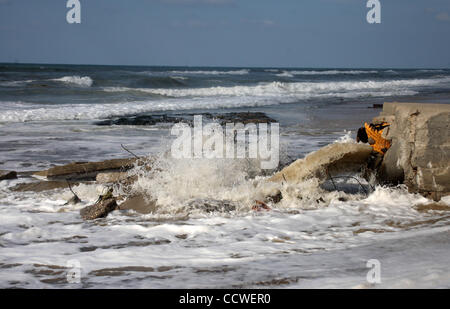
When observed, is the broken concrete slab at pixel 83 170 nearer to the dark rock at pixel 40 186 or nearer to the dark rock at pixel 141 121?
the dark rock at pixel 40 186

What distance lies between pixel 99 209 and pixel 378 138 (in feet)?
9.82

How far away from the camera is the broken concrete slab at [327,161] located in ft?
17.0

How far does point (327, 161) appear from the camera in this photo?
5195 millimetres

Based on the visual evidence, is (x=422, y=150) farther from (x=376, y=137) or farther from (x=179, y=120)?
(x=179, y=120)

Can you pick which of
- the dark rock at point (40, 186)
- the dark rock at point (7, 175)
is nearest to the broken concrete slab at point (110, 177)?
the dark rock at point (40, 186)

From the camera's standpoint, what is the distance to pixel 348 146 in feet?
17.1

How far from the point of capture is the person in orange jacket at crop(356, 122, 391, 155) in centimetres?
541

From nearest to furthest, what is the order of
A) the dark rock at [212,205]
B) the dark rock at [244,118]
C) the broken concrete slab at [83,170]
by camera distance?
the dark rock at [212,205]
the broken concrete slab at [83,170]
the dark rock at [244,118]

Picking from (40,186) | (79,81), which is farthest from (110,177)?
(79,81)

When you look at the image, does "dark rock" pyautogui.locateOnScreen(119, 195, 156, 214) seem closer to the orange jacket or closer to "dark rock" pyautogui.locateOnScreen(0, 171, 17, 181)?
"dark rock" pyautogui.locateOnScreen(0, 171, 17, 181)

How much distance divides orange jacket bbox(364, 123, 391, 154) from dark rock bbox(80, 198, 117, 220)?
2.81 meters

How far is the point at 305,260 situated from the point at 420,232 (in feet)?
3.87

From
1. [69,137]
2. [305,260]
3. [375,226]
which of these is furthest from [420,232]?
[69,137]
